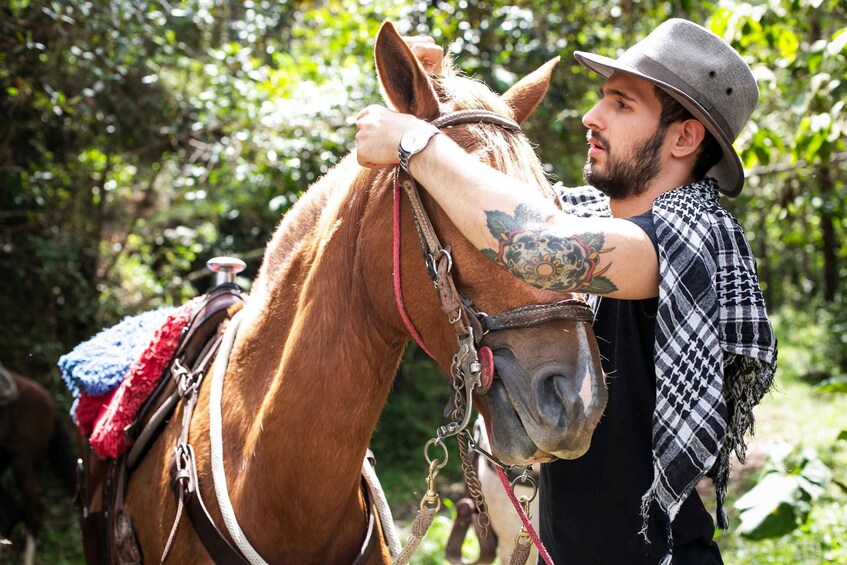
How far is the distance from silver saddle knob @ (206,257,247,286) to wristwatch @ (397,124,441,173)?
1193 mm

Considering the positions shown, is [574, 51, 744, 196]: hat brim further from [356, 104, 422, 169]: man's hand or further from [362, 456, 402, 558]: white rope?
[362, 456, 402, 558]: white rope

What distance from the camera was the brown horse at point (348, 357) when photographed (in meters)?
1.51

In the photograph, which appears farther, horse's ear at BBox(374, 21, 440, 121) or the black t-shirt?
the black t-shirt

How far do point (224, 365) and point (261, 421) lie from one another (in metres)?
0.30

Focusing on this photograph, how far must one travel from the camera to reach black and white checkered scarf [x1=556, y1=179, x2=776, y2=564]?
167cm

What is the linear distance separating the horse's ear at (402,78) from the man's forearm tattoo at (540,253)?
37 cm

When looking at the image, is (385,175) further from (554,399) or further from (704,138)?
(704,138)

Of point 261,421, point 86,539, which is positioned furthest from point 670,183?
point 86,539

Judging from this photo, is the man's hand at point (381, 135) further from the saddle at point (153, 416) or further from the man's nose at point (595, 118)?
the saddle at point (153, 416)

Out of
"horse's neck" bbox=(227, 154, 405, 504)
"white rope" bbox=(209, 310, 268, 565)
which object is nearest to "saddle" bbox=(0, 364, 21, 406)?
"white rope" bbox=(209, 310, 268, 565)

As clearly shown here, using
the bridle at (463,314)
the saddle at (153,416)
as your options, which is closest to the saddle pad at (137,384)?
the saddle at (153,416)

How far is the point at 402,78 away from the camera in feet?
5.67

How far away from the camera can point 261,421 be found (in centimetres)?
197

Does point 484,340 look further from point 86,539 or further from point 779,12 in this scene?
point 779,12
